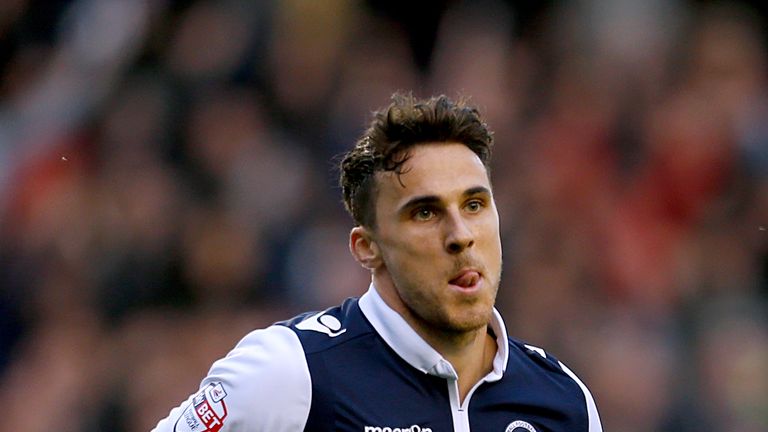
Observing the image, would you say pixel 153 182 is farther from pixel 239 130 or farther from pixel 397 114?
pixel 397 114

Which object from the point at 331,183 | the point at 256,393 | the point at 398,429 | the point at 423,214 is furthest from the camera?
the point at 331,183

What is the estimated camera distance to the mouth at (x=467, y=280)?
433cm

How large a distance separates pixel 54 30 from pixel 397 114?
18.4 ft

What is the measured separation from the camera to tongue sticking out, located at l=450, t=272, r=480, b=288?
433 cm

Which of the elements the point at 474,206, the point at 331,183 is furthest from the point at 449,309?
the point at 331,183

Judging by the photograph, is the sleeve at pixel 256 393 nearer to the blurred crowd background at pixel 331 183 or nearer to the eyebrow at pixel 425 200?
the eyebrow at pixel 425 200

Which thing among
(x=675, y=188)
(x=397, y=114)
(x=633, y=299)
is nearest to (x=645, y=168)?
(x=675, y=188)

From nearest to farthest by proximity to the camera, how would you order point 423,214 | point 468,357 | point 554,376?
1. point 423,214
2. point 468,357
3. point 554,376

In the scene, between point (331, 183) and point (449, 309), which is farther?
point (331, 183)

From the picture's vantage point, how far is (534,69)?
32.2ft

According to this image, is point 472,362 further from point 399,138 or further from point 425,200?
point 399,138

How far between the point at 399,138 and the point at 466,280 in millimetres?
485

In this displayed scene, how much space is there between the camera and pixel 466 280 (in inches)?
171

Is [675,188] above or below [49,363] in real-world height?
above
